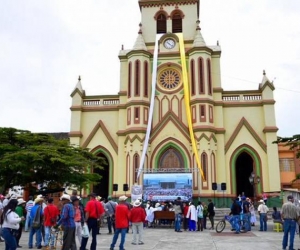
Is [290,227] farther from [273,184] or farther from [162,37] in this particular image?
[162,37]

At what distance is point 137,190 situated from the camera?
26859mm

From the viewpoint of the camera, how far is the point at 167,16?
119 ft

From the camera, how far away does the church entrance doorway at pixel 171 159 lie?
30.9 meters

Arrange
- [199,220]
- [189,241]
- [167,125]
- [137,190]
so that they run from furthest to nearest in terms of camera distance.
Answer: [167,125], [137,190], [199,220], [189,241]

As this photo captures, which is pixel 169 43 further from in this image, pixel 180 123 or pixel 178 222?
pixel 178 222

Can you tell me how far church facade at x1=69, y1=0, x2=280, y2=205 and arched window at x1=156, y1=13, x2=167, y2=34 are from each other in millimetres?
2202

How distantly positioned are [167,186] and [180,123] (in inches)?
251

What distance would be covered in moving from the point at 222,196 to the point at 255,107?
8406 mm

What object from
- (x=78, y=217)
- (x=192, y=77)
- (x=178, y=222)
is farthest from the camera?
(x=192, y=77)

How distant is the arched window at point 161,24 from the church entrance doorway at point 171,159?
40.8 feet

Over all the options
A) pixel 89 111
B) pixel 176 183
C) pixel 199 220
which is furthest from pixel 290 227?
pixel 89 111

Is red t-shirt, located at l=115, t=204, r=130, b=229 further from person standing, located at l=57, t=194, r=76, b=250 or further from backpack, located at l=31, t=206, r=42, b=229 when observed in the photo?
backpack, located at l=31, t=206, r=42, b=229

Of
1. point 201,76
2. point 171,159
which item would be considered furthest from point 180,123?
point 201,76

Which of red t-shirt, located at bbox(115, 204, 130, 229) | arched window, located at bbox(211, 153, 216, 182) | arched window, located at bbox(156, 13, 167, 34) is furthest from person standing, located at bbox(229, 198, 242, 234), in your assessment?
arched window, located at bbox(156, 13, 167, 34)
